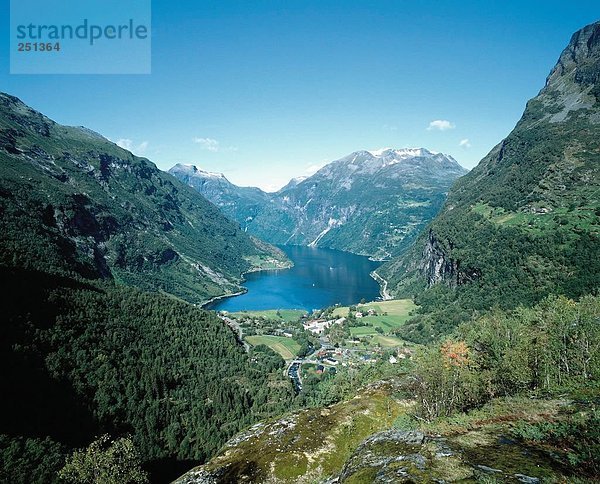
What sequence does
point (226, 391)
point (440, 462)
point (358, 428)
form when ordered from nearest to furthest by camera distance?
point (440, 462), point (358, 428), point (226, 391)

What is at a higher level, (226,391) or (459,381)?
(459,381)

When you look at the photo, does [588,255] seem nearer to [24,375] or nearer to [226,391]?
[226,391]

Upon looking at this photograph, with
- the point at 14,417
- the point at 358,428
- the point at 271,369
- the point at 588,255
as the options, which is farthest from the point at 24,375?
the point at 588,255

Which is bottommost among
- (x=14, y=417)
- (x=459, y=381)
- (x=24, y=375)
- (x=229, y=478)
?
(x=14, y=417)

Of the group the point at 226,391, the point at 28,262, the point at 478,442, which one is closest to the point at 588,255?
the point at 226,391

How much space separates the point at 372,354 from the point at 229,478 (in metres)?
156

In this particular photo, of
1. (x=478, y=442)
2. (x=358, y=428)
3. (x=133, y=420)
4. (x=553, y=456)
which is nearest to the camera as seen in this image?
(x=553, y=456)

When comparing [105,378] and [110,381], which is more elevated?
[105,378]

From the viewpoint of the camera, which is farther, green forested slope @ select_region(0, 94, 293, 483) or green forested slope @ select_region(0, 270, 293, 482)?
green forested slope @ select_region(0, 270, 293, 482)

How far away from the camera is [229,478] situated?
4572cm

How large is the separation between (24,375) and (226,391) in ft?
231

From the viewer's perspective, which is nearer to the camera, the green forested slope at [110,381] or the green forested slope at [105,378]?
the green forested slope at [105,378]

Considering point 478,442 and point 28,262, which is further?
point 28,262

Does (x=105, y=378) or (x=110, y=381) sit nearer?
(x=110, y=381)
